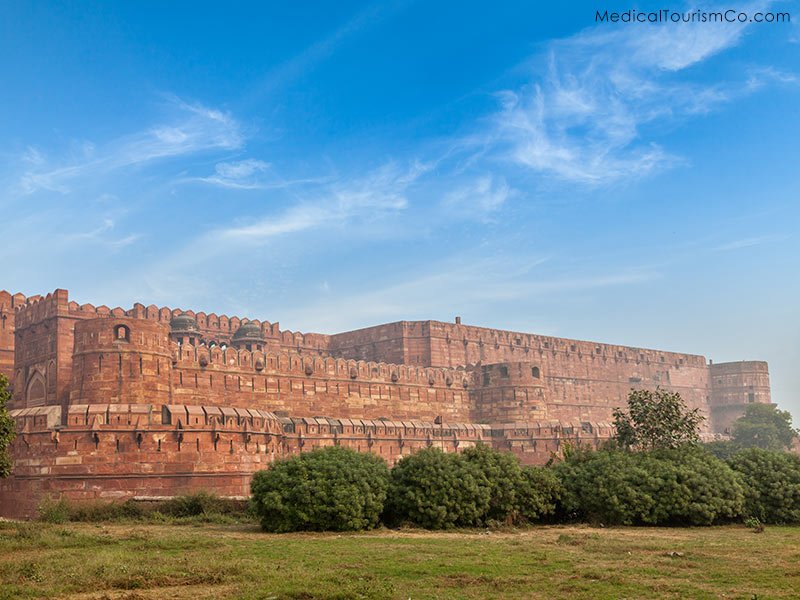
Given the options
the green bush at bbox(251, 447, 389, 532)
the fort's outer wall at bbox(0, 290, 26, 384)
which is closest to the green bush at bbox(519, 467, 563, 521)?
the green bush at bbox(251, 447, 389, 532)

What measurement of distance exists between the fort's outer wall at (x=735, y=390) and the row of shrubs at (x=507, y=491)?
4949cm

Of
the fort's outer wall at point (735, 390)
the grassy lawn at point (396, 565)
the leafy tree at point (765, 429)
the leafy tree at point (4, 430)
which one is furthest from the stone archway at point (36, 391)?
the fort's outer wall at point (735, 390)

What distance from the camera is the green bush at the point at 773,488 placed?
62.3 feet

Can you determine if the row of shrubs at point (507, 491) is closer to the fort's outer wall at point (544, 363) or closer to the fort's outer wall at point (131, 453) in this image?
the fort's outer wall at point (131, 453)

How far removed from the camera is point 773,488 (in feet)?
62.8

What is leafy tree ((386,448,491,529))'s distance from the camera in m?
17.8

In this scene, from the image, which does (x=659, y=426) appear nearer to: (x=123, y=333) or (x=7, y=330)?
(x=123, y=333)

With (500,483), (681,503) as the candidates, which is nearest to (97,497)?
(500,483)

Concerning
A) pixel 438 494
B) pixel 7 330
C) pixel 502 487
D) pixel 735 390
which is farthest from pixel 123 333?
pixel 735 390

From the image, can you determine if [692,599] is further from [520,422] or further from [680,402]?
[520,422]

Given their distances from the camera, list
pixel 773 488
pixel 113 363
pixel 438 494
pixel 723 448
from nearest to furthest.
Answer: pixel 438 494 → pixel 773 488 → pixel 113 363 → pixel 723 448

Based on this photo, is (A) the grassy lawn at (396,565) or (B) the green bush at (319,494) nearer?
(A) the grassy lawn at (396,565)

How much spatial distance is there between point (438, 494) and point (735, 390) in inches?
2181

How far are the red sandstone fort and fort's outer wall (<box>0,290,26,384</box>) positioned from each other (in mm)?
55
